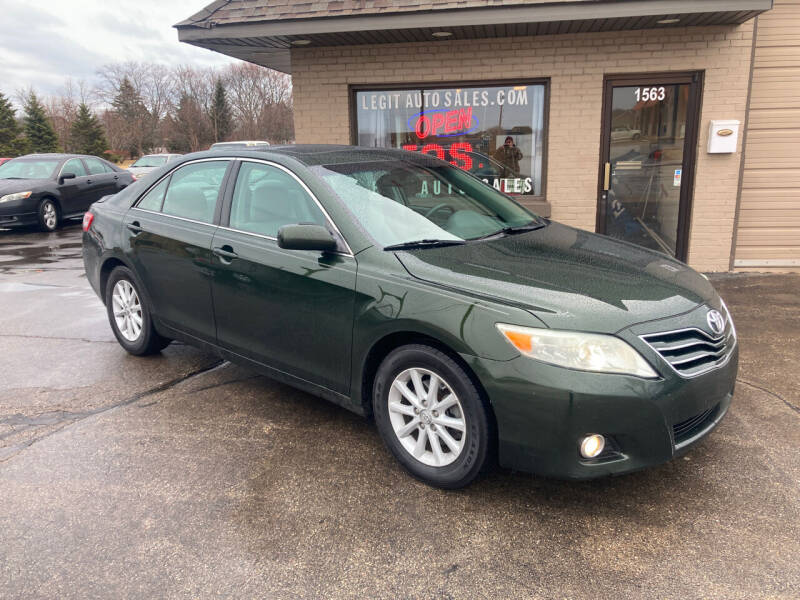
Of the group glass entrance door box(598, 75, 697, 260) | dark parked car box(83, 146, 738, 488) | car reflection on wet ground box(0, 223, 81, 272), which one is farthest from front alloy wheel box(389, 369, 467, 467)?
car reflection on wet ground box(0, 223, 81, 272)

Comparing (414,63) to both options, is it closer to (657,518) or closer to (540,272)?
(540,272)

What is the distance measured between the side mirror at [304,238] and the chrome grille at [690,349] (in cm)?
164

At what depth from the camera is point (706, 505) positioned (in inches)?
117

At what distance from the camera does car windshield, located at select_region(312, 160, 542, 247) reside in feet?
11.6

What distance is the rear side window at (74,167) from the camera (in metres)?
14.2

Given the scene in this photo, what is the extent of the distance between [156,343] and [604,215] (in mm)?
5738

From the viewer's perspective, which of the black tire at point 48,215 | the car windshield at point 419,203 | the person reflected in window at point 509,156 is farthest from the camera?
the black tire at point 48,215

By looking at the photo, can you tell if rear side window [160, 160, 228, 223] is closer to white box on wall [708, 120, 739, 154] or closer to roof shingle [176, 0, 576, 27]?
roof shingle [176, 0, 576, 27]

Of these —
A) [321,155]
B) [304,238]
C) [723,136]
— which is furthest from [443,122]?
[304,238]

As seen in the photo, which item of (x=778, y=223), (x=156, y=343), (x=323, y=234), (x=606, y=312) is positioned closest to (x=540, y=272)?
(x=606, y=312)

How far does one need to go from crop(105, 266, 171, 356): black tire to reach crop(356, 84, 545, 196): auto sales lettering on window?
4.57 metres

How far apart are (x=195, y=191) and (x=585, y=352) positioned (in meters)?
3.00

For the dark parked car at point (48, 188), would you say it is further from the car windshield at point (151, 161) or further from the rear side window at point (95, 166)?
the car windshield at point (151, 161)

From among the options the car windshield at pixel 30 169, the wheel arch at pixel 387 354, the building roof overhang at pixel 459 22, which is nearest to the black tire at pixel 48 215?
the car windshield at pixel 30 169
